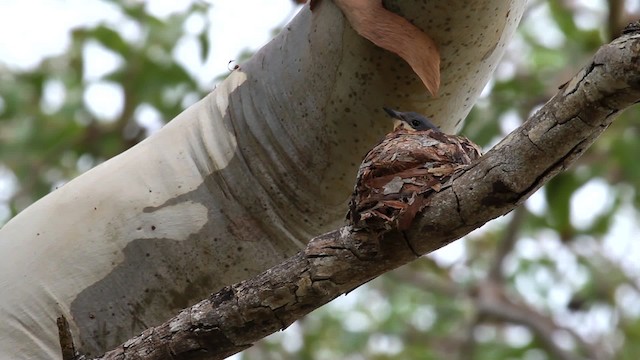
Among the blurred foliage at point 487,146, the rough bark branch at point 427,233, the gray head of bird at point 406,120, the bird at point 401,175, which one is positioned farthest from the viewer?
the blurred foliage at point 487,146

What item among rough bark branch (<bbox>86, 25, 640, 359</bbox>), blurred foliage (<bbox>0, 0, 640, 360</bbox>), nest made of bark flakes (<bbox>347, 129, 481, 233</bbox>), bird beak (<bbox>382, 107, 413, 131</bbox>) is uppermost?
blurred foliage (<bbox>0, 0, 640, 360</bbox>)

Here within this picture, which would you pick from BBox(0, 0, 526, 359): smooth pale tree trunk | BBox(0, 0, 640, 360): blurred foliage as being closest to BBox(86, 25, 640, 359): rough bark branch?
BBox(0, 0, 526, 359): smooth pale tree trunk

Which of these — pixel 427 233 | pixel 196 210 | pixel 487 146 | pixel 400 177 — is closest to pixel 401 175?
pixel 400 177

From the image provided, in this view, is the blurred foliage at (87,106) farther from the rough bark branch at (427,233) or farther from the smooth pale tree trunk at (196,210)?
the rough bark branch at (427,233)

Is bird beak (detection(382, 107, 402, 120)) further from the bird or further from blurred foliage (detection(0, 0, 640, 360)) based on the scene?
blurred foliage (detection(0, 0, 640, 360))

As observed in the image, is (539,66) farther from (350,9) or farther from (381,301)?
(350,9)

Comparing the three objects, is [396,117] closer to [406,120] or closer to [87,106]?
[406,120]

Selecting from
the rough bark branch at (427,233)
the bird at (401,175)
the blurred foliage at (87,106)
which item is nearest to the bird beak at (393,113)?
the bird at (401,175)
